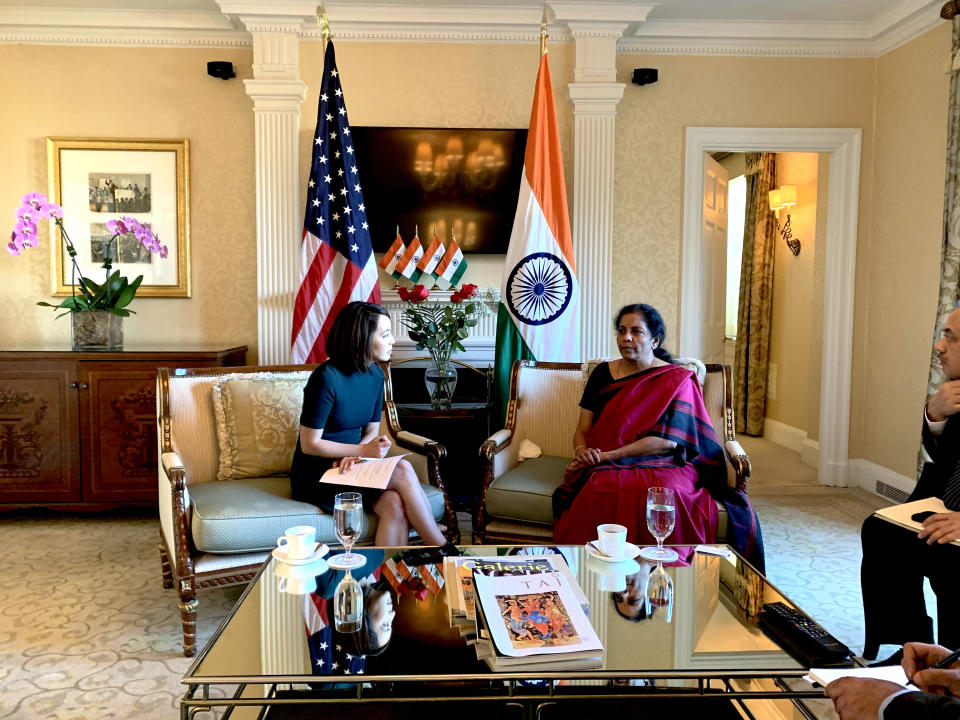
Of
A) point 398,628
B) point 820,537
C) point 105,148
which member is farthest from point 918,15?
point 105,148

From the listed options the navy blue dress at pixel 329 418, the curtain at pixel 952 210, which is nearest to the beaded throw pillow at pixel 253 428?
the navy blue dress at pixel 329 418

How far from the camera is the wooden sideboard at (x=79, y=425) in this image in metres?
3.73

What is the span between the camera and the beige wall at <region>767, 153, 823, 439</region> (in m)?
5.36

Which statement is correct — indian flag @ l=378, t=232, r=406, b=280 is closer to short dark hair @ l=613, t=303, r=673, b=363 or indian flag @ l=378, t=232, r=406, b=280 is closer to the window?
short dark hair @ l=613, t=303, r=673, b=363

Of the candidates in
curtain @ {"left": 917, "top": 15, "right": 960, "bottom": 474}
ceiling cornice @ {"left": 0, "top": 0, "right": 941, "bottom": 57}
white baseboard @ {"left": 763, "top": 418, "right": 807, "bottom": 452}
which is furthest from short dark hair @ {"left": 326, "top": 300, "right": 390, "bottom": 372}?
white baseboard @ {"left": 763, "top": 418, "right": 807, "bottom": 452}

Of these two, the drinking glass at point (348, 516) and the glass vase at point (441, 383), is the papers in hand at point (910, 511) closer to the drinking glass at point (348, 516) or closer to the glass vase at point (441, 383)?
the drinking glass at point (348, 516)

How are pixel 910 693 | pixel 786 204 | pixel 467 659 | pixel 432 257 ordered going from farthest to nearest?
pixel 786 204, pixel 432 257, pixel 467 659, pixel 910 693

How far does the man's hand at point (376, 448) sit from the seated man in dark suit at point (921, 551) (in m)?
1.61

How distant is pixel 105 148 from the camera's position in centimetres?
421

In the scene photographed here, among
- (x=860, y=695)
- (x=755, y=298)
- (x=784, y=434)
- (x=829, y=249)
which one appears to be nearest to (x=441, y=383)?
(x=860, y=695)

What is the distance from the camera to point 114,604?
9.07 feet

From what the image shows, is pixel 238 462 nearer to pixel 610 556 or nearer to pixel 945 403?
pixel 610 556

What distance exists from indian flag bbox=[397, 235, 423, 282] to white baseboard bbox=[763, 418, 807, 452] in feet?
10.6

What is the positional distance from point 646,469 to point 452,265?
1.94 m
